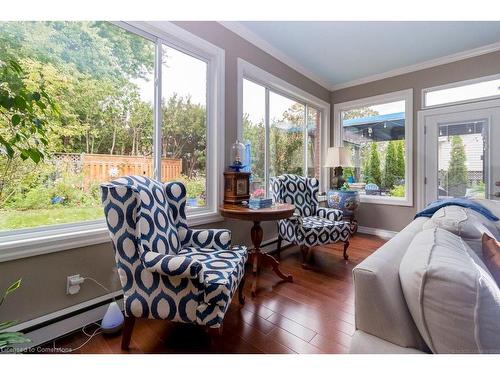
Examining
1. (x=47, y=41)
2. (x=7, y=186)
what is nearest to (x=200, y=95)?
(x=47, y=41)

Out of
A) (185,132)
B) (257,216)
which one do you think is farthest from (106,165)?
(257,216)

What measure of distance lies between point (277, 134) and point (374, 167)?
6.01 ft

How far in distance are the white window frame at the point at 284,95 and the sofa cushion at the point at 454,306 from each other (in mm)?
2303

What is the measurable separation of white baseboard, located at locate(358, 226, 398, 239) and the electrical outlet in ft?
13.0

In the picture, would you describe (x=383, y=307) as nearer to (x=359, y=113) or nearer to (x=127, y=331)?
(x=127, y=331)

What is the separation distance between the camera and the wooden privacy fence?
5.75 feet

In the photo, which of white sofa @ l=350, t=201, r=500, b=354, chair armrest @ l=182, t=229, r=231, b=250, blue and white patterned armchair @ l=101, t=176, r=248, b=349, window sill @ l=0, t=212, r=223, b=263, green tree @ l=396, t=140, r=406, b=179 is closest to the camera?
white sofa @ l=350, t=201, r=500, b=354

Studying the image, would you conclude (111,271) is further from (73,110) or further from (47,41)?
(47,41)

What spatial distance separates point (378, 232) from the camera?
13.1 feet

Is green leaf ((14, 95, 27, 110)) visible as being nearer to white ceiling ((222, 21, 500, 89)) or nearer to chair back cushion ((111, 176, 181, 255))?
chair back cushion ((111, 176, 181, 255))

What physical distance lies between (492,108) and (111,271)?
4.53 metres

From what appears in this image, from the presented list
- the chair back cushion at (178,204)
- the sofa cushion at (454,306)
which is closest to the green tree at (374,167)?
the chair back cushion at (178,204)

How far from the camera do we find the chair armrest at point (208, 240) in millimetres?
1843

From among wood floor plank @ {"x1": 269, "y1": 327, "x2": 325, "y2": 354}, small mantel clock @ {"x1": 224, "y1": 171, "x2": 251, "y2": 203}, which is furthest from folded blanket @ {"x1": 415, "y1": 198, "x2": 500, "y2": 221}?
small mantel clock @ {"x1": 224, "y1": 171, "x2": 251, "y2": 203}
